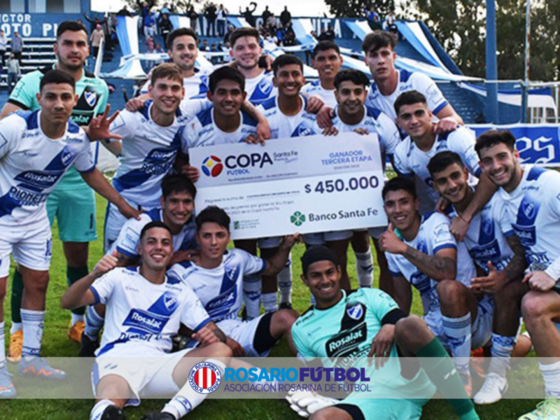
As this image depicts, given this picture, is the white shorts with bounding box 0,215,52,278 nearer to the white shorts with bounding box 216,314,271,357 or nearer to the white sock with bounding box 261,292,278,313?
the white shorts with bounding box 216,314,271,357

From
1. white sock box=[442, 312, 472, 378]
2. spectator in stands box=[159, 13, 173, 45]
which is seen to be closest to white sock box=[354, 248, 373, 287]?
white sock box=[442, 312, 472, 378]

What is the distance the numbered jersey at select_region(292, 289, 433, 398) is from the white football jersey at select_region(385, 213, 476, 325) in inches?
26.3

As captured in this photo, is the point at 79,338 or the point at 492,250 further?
the point at 79,338

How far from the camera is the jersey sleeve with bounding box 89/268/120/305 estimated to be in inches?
177

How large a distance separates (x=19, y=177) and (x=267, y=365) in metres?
2.25

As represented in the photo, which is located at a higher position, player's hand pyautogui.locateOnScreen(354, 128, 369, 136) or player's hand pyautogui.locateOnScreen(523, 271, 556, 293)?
player's hand pyautogui.locateOnScreen(354, 128, 369, 136)

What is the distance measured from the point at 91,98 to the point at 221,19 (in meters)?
33.1

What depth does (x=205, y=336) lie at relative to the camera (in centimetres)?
452

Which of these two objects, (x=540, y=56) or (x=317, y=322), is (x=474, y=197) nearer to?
(x=317, y=322)

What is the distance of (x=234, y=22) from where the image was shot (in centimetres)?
3769

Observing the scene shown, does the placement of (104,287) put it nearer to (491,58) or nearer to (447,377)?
(447,377)

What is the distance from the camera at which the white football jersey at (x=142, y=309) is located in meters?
4.50

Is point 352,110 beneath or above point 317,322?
above

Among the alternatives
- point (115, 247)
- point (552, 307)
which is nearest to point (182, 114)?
point (115, 247)
